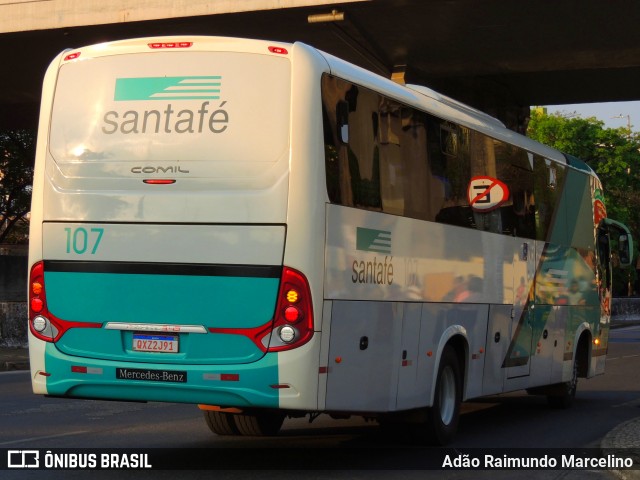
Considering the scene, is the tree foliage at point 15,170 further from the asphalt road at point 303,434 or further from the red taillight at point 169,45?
the red taillight at point 169,45

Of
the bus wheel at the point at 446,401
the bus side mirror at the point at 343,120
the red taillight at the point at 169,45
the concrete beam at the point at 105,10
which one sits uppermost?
the concrete beam at the point at 105,10

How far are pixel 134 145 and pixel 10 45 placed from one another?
18616mm

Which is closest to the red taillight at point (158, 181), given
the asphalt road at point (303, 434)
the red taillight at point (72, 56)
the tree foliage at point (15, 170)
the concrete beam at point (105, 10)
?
the red taillight at point (72, 56)

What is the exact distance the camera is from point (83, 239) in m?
9.49

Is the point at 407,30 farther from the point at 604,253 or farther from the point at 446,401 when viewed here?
the point at 446,401

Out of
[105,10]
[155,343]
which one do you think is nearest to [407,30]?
[105,10]

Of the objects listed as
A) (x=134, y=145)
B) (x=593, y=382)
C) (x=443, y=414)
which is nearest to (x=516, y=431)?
(x=443, y=414)

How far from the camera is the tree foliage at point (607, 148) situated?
244ft

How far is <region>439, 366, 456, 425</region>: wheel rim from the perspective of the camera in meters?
11.5

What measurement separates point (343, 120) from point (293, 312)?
1.71m

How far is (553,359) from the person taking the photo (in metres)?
15.4

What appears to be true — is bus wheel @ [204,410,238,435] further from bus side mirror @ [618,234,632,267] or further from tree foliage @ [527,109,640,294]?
tree foliage @ [527,109,640,294]

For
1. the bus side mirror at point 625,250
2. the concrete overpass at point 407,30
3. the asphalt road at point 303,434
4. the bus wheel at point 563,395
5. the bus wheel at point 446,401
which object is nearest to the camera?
the asphalt road at point 303,434

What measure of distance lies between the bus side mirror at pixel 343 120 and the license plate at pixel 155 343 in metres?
2.10
